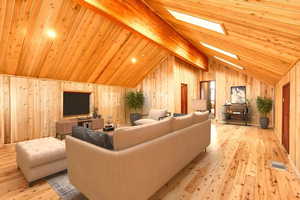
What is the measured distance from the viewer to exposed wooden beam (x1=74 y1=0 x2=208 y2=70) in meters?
2.61

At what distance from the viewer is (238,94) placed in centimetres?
711

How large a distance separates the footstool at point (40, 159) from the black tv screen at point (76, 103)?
285 cm

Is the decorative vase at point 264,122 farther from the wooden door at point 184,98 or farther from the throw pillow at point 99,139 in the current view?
the throw pillow at point 99,139

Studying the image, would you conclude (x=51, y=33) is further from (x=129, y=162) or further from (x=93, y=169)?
(x=129, y=162)

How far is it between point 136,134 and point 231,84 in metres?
7.38

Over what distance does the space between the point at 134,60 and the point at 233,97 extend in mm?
5400

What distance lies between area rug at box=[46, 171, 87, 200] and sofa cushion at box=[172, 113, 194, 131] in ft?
5.31

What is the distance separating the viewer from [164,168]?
1905 mm

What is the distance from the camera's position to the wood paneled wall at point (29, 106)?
3879 mm

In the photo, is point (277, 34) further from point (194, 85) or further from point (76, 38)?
point (194, 85)

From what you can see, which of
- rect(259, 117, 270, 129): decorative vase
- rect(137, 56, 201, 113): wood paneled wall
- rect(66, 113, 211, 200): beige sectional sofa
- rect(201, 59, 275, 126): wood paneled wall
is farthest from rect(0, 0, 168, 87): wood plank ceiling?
rect(259, 117, 270, 129): decorative vase

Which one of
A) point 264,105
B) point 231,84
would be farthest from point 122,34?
point 264,105

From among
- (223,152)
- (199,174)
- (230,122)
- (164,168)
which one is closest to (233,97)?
(230,122)

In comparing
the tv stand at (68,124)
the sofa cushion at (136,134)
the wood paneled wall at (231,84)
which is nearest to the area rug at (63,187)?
the sofa cushion at (136,134)
